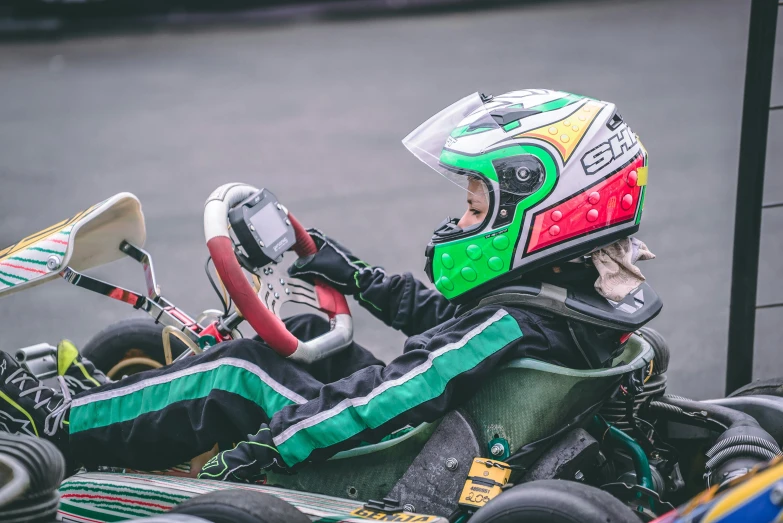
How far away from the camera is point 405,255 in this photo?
16.3 feet

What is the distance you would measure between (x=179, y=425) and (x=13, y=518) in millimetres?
519

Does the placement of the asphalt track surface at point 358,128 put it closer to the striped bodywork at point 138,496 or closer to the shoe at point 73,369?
the shoe at point 73,369

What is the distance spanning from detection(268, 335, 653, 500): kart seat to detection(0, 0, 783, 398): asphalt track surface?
139cm

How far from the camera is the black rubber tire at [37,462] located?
1.82 m

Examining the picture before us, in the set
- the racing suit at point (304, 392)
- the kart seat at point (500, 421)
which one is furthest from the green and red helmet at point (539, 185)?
the kart seat at point (500, 421)

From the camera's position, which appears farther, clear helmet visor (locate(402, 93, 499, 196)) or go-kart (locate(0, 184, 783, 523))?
clear helmet visor (locate(402, 93, 499, 196))

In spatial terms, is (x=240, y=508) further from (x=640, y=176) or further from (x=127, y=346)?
(x=127, y=346)

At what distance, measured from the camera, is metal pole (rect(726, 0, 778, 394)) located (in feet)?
10.1

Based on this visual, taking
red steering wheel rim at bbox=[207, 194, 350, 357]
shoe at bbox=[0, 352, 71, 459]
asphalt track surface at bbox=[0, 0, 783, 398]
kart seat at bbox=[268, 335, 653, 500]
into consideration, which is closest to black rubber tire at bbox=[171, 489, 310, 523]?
kart seat at bbox=[268, 335, 653, 500]

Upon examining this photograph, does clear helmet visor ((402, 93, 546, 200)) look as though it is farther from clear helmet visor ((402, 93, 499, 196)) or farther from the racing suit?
the racing suit

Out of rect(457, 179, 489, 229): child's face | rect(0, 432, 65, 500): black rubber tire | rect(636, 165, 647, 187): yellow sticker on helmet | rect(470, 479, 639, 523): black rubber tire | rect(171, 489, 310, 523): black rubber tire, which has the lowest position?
rect(171, 489, 310, 523): black rubber tire

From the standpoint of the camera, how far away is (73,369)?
276 centimetres

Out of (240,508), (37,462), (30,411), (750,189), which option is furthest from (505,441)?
(750,189)

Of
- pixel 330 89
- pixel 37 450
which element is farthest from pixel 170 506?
pixel 330 89
